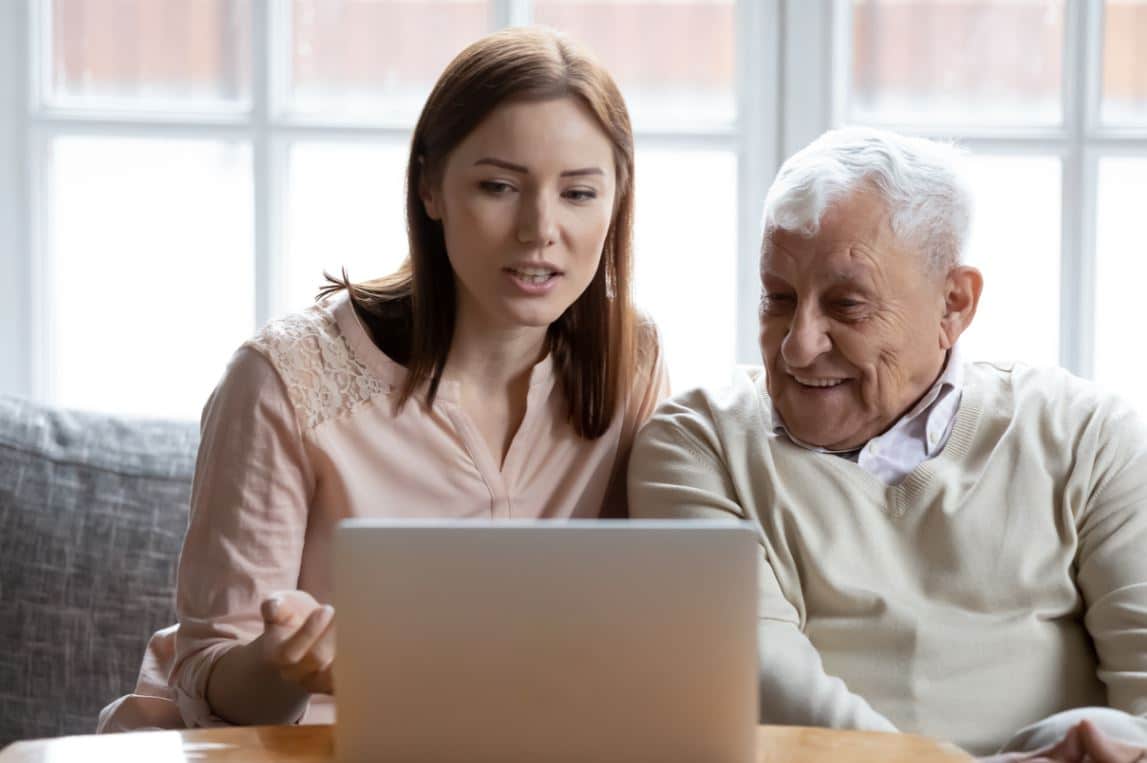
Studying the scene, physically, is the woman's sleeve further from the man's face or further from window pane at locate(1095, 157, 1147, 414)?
window pane at locate(1095, 157, 1147, 414)

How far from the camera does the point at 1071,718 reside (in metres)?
1.51

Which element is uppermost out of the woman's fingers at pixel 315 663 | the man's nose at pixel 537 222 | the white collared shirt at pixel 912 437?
the man's nose at pixel 537 222

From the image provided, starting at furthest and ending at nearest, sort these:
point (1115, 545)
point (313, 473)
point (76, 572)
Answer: point (76, 572)
point (313, 473)
point (1115, 545)

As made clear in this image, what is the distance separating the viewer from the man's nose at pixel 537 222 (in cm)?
175

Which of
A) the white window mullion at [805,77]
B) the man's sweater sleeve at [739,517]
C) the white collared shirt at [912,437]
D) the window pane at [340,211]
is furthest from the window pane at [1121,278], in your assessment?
the window pane at [340,211]

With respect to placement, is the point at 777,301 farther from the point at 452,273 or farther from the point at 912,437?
the point at 452,273

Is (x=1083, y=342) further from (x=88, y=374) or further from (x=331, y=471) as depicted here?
(x=88, y=374)

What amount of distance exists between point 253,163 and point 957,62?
128 centimetres

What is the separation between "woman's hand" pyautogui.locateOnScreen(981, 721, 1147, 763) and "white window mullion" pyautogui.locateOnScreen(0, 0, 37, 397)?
2.02 meters

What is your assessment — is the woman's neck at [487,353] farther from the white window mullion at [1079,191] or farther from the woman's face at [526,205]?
the white window mullion at [1079,191]

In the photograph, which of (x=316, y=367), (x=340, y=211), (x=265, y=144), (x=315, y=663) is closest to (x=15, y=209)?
(x=265, y=144)

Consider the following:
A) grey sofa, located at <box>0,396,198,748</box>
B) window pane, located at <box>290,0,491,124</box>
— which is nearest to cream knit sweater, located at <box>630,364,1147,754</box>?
grey sofa, located at <box>0,396,198,748</box>

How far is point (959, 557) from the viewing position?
68.0 inches

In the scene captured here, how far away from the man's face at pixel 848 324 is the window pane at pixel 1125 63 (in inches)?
40.4
